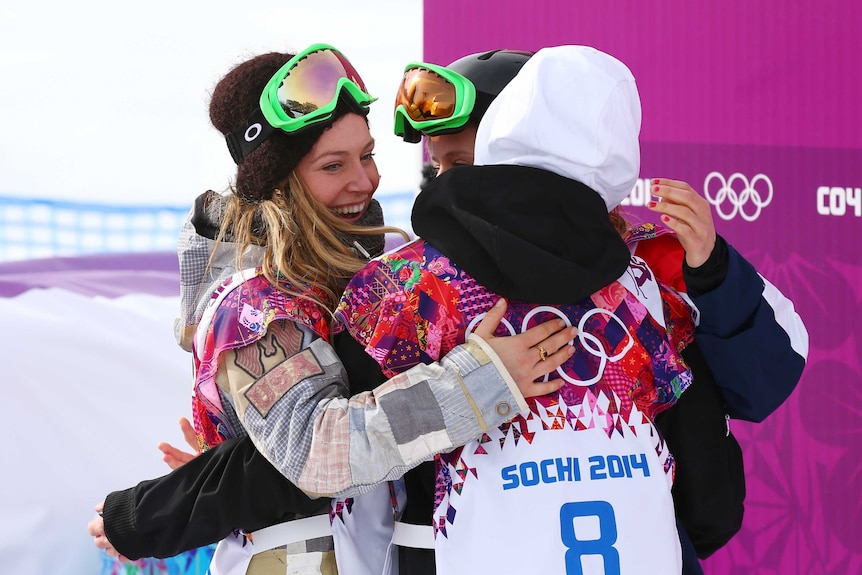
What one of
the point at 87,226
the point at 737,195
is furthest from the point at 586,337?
the point at 87,226

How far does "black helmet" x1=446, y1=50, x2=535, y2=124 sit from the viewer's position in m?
1.81

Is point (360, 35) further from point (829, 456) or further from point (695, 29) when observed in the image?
point (829, 456)

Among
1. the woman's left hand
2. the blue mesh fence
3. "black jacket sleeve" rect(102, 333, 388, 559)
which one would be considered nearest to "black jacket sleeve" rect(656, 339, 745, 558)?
the woman's left hand

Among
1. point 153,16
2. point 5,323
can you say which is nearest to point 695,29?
point 153,16

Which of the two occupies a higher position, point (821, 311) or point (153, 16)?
point (153, 16)

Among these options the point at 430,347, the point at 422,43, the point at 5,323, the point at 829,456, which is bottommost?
the point at 829,456

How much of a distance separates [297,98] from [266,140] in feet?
0.29

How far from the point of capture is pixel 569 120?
48.1 inches

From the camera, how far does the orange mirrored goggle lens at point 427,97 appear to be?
1798 millimetres

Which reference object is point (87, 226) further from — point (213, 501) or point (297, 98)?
point (213, 501)

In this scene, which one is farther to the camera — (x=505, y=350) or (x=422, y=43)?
(x=422, y=43)

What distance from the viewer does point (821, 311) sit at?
2.79 meters

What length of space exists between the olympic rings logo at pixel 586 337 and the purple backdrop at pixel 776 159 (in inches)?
59.0

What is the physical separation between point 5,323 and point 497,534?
6.60 ft
